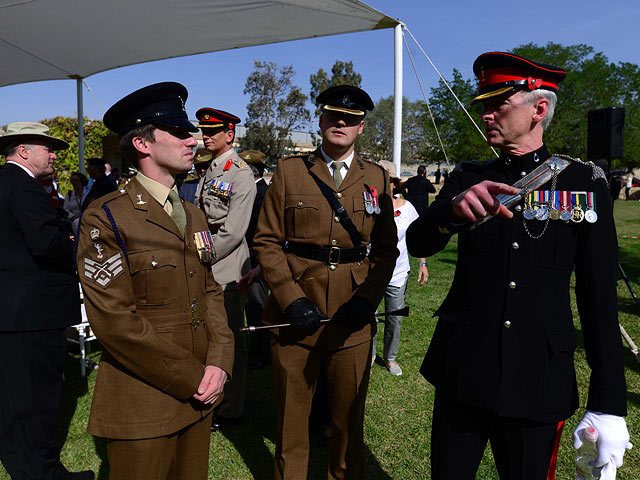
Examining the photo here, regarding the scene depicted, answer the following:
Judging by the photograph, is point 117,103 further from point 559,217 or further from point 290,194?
point 559,217

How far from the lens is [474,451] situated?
179cm

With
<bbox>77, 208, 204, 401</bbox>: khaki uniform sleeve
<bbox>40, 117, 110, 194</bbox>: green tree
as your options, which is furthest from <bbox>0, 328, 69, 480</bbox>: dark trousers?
<bbox>40, 117, 110, 194</bbox>: green tree

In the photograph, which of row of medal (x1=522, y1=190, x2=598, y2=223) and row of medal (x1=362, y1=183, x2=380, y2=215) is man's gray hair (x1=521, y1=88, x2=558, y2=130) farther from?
row of medal (x1=362, y1=183, x2=380, y2=215)

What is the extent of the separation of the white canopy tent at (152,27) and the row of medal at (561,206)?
4.21 m

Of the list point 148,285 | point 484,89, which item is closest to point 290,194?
point 148,285

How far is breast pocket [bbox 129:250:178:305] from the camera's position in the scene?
182 cm

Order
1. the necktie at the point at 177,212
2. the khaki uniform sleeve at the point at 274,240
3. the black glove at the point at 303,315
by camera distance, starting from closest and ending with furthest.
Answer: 1. the necktie at the point at 177,212
2. the black glove at the point at 303,315
3. the khaki uniform sleeve at the point at 274,240

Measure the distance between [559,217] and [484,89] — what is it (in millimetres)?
599

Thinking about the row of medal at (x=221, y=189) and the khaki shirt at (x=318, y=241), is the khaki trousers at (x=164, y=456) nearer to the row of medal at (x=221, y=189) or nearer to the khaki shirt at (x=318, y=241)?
the khaki shirt at (x=318, y=241)

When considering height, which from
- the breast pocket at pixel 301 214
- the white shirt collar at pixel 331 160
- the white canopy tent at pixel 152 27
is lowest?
the breast pocket at pixel 301 214

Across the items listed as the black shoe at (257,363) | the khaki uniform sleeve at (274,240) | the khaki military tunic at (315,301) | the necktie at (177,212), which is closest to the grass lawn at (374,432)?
the black shoe at (257,363)

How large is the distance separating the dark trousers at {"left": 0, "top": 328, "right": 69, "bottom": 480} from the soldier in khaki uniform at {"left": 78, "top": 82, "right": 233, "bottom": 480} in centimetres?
131

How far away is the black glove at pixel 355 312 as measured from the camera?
8.22 feet

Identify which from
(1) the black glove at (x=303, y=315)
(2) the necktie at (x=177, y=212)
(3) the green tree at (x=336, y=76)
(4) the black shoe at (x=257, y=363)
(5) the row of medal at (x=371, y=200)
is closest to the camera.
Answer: (2) the necktie at (x=177, y=212)
